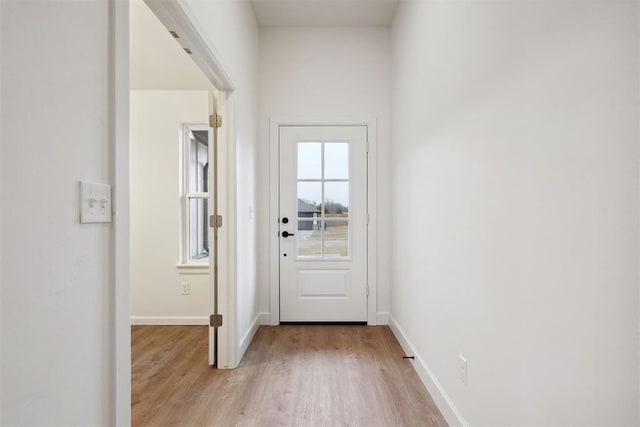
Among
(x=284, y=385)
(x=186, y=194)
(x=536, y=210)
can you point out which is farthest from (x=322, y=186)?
(x=536, y=210)

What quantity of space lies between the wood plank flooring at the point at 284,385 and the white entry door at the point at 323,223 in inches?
16.0

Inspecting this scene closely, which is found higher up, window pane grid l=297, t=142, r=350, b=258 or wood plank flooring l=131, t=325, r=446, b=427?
window pane grid l=297, t=142, r=350, b=258

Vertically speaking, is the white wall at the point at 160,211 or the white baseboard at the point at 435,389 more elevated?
the white wall at the point at 160,211

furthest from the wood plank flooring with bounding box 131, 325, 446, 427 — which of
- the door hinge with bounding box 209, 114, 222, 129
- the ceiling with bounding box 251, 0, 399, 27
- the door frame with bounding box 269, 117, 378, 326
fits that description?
the ceiling with bounding box 251, 0, 399, 27

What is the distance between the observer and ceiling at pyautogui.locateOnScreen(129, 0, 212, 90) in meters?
2.60

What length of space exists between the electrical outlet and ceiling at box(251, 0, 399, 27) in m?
2.88

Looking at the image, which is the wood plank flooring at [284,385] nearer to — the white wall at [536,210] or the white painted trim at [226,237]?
the white painted trim at [226,237]

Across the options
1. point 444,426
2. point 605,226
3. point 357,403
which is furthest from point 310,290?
point 605,226

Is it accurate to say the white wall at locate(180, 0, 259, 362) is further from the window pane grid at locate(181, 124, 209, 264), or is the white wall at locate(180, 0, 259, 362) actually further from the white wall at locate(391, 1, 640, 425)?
the white wall at locate(391, 1, 640, 425)

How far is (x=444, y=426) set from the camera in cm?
177

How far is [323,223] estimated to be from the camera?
11.3ft
